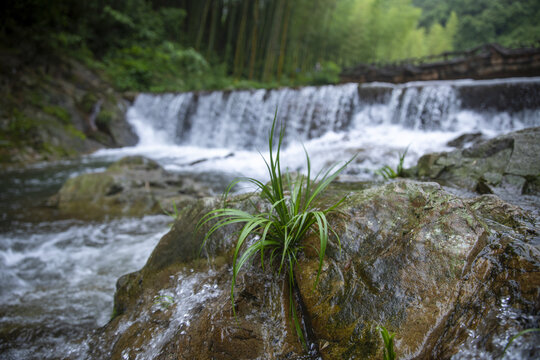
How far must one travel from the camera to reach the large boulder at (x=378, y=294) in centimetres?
112

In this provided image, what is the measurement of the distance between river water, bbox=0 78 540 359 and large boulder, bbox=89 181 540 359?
1.87 ft

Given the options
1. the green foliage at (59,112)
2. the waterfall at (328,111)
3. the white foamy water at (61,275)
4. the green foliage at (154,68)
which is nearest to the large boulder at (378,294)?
the white foamy water at (61,275)

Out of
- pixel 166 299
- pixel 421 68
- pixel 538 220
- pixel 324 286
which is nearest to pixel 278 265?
pixel 324 286

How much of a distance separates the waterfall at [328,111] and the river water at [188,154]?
3cm

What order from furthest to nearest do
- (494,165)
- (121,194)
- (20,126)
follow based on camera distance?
(20,126)
(121,194)
(494,165)

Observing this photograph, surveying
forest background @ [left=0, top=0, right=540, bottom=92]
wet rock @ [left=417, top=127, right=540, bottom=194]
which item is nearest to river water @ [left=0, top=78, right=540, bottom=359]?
wet rock @ [left=417, top=127, right=540, bottom=194]

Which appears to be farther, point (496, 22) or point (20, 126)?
point (496, 22)

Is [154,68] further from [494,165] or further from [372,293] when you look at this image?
[372,293]

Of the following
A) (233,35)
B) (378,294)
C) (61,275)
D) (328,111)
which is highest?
(233,35)

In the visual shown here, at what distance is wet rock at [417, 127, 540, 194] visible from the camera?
8.23ft

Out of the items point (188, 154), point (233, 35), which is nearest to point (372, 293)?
point (188, 154)

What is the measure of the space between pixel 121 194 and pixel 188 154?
17.5 ft

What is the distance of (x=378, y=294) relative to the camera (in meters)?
1.30

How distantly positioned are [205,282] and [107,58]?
15.7 meters
